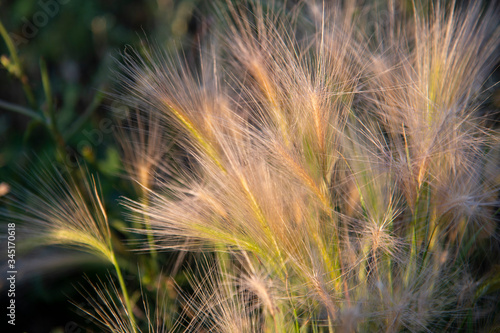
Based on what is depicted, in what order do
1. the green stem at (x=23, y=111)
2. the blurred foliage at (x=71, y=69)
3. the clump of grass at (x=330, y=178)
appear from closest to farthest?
the clump of grass at (x=330, y=178)
the green stem at (x=23, y=111)
the blurred foliage at (x=71, y=69)

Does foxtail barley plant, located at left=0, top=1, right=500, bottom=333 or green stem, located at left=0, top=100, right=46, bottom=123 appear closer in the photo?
foxtail barley plant, located at left=0, top=1, right=500, bottom=333

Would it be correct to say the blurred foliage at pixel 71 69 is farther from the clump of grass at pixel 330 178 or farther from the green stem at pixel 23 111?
the clump of grass at pixel 330 178

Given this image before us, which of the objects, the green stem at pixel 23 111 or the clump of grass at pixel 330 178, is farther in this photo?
the green stem at pixel 23 111

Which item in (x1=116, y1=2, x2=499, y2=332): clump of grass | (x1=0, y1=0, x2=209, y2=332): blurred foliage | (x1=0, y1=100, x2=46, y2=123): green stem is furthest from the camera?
(x1=0, y1=0, x2=209, y2=332): blurred foliage

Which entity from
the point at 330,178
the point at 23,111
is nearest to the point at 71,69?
the point at 23,111

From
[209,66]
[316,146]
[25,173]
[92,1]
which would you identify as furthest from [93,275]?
[92,1]

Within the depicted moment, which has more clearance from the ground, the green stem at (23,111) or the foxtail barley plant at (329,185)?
the green stem at (23,111)

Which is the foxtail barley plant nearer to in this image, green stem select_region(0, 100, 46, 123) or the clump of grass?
the clump of grass

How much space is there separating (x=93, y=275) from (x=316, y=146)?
32.3 inches

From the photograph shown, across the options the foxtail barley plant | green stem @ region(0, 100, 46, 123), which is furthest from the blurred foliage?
the foxtail barley plant

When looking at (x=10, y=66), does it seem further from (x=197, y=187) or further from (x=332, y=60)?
A: (x=332, y=60)

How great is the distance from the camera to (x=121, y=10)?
1752 millimetres

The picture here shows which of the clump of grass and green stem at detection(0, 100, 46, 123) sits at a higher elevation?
green stem at detection(0, 100, 46, 123)

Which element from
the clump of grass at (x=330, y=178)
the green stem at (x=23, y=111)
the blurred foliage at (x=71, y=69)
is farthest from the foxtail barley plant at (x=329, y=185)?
the blurred foliage at (x=71, y=69)
